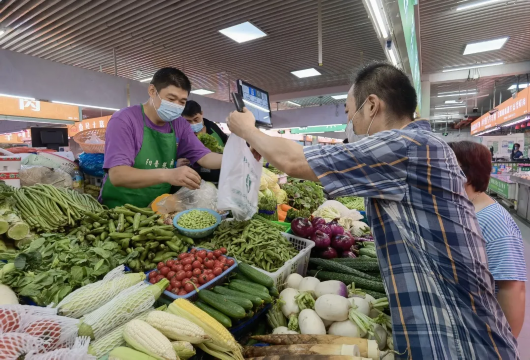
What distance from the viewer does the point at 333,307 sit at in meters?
1.68

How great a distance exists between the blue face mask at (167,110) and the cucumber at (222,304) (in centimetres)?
190

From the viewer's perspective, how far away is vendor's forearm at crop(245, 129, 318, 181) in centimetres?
137

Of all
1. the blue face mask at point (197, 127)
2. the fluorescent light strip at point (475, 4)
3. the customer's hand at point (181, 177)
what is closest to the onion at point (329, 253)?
the customer's hand at point (181, 177)

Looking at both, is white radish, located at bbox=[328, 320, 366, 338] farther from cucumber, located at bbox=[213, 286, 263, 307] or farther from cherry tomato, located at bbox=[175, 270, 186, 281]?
cherry tomato, located at bbox=[175, 270, 186, 281]

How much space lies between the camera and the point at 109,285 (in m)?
1.48

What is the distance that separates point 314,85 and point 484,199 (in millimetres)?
12347

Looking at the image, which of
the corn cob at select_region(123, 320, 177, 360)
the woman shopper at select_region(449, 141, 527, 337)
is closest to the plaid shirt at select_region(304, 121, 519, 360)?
the corn cob at select_region(123, 320, 177, 360)

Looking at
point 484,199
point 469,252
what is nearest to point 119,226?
point 469,252

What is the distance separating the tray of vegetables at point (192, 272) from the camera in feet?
5.11

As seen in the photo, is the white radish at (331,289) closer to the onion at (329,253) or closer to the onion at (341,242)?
the onion at (329,253)

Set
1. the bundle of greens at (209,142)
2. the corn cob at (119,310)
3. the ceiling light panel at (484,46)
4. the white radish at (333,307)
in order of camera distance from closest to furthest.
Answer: the corn cob at (119,310), the white radish at (333,307), the bundle of greens at (209,142), the ceiling light panel at (484,46)

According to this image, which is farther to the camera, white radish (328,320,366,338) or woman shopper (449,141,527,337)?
woman shopper (449,141,527,337)

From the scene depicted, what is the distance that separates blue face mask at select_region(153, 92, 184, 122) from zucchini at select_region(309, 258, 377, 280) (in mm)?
1865

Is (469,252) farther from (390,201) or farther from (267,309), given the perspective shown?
(267,309)
